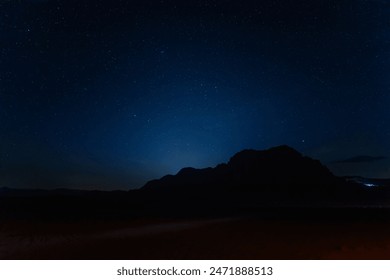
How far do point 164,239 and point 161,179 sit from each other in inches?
3626

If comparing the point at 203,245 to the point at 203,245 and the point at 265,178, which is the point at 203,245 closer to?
the point at 203,245

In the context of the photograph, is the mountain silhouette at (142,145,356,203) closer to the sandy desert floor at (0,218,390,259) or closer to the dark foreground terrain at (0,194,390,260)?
the sandy desert floor at (0,218,390,259)

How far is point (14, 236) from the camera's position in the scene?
52.3 feet

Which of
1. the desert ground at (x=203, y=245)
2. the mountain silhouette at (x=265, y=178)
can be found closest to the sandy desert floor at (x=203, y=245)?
the desert ground at (x=203, y=245)

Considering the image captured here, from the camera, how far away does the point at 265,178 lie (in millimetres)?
100750

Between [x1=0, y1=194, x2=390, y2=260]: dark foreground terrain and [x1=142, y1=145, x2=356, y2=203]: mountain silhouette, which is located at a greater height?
[x1=142, y1=145, x2=356, y2=203]: mountain silhouette

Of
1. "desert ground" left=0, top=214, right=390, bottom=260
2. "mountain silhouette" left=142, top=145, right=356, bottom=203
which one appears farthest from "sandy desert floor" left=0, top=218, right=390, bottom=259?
"mountain silhouette" left=142, top=145, right=356, bottom=203

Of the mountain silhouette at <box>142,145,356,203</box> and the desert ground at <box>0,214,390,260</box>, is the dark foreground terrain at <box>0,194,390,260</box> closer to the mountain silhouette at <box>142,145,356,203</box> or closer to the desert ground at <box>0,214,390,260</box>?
the desert ground at <box>0,214,390,260</box>

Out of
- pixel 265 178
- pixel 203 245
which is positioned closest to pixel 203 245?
pixel 203 245

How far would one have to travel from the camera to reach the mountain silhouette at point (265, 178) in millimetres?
85000

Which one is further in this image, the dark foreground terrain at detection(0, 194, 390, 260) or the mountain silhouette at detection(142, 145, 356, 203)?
the mountain silhouette at detection(142, 145, 356, 203)

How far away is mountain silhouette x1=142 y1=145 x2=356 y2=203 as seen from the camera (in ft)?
279

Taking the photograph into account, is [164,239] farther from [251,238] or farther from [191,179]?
[191,179]
